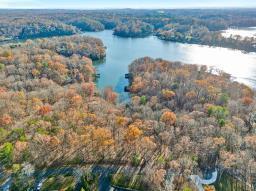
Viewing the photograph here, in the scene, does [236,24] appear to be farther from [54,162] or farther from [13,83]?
[54,162]

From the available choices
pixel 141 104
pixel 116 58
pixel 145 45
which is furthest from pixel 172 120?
pixel 145 45

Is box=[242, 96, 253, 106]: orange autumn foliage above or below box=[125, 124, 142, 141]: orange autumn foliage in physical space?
below

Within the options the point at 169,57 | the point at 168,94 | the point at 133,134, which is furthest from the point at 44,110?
the point at 169,57

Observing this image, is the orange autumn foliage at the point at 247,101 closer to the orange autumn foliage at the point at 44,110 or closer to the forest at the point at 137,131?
the forest at the point at 137,131

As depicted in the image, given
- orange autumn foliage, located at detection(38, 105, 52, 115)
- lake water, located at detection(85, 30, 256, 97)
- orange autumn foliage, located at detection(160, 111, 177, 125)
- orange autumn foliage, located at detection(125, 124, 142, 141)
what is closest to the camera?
orange autumn foliage, located at detection(125, 124, 142, 141)

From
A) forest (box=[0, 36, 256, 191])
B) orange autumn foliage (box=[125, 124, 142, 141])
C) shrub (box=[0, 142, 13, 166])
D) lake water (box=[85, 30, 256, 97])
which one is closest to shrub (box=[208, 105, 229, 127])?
forest (box=[0, 36, 256, 191])

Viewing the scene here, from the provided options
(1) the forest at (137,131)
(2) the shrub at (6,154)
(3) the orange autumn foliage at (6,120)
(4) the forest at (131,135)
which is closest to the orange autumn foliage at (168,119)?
(1) the forest at (137,131)

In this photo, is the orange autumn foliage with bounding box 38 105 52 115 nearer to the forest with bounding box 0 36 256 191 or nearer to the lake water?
the forest with bounding box 0 36 256 191

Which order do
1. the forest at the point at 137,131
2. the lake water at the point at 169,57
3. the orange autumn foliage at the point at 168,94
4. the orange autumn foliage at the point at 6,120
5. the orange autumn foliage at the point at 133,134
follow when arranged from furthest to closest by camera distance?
1. the lake water at the point at 169,57
2. the orange autumn foliage at the point at 168,94
3. the orange autumn foliage at the point at 6,120
4. the orange autumn foliage at the point at 133,134
5. the forest at the point at 137,131

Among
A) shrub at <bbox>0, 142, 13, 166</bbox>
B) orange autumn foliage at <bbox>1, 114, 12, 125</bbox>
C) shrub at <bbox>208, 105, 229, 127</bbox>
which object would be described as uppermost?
orange autumn foliage at <bbox>1, 114, 12, 125</bbox>
